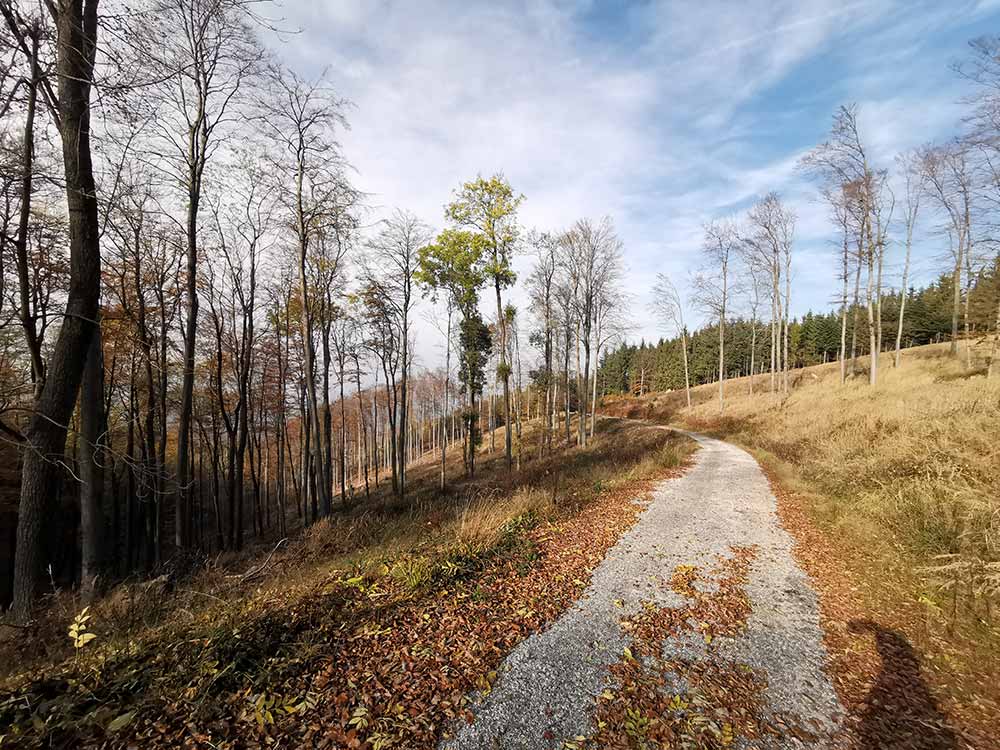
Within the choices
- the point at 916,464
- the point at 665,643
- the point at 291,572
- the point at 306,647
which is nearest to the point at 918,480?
the point at 916,464

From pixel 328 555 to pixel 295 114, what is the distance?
11.2m

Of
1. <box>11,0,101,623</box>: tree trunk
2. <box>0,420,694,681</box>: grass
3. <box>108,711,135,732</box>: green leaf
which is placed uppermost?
<box>11,0,101,623</box>: tree trunk

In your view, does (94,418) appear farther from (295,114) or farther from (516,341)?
(516,341)

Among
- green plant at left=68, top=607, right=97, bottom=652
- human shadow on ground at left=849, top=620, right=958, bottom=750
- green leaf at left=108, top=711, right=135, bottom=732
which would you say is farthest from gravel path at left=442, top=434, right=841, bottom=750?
green plant at left=68, top=607, right=97, bottom=652

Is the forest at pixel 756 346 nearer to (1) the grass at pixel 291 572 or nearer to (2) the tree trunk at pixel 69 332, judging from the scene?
(1) the grass at pixel 291 572

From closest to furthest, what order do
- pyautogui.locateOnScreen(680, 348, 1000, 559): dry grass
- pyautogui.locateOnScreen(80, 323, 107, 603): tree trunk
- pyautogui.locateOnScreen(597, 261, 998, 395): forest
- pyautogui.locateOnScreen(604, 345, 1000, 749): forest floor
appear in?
pyautogui.locateOnScreen(604, 345, 1000, 749): forest floor → pyautogui.locateOnScreen(680, 348, 1000, 559): dry grass → pyautogui.locateOnScreen(80, 323, 107, 603): tree trunk → pyautogui.locateOnScreen(597, 261, 998, 395): forest

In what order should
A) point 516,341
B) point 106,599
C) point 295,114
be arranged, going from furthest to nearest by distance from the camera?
point 516,341 < point 295,114 < point 106,599

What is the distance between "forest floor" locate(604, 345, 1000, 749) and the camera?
3.14 metres

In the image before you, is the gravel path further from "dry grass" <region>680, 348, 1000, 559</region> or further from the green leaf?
the green leaf

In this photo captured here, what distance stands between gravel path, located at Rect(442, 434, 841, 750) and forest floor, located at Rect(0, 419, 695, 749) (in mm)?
238

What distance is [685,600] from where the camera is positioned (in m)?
4.75

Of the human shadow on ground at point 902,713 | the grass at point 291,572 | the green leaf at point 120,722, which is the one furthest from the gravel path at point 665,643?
the green leaf at point 120,722

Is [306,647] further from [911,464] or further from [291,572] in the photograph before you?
[911,464]

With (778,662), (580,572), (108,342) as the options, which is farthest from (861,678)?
(108,342)
